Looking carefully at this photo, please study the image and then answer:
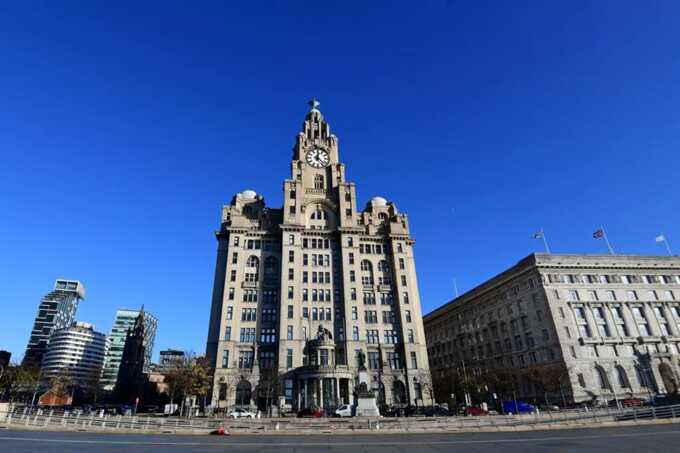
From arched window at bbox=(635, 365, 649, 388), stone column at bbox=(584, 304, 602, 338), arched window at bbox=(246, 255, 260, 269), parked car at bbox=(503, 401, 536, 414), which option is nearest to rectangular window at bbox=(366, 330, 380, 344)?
arched window at bbox=(246, 255, 260, 269)

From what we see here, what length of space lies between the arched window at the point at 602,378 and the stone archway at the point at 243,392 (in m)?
65.5

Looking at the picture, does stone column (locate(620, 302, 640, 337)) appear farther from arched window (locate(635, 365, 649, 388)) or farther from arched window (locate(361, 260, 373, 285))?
arched window (locate(361, 260, 373, 285))

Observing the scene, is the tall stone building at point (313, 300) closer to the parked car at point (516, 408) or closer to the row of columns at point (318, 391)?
the row of columns at point (318, 391)

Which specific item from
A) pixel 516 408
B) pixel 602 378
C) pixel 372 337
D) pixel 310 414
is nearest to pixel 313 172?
pixel 372 337

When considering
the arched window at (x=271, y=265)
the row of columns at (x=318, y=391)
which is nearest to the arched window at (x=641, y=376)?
the row of columns at (x=318, y=391)

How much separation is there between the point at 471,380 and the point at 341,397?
25.2 meters

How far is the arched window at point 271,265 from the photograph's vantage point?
81.2 meters

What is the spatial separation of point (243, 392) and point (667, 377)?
265 ft

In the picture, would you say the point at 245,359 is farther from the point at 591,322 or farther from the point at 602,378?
the point at 591,322

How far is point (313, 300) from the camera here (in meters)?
77.7

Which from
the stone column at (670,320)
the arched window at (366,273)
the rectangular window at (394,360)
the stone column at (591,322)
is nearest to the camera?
the stone column at (591,322)

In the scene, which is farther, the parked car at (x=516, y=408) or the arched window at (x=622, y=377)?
the arched window at (x=622, y=377)

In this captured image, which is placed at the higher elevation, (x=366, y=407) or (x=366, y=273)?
(x=366, y=273)

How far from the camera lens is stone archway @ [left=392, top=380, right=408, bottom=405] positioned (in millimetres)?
70500
